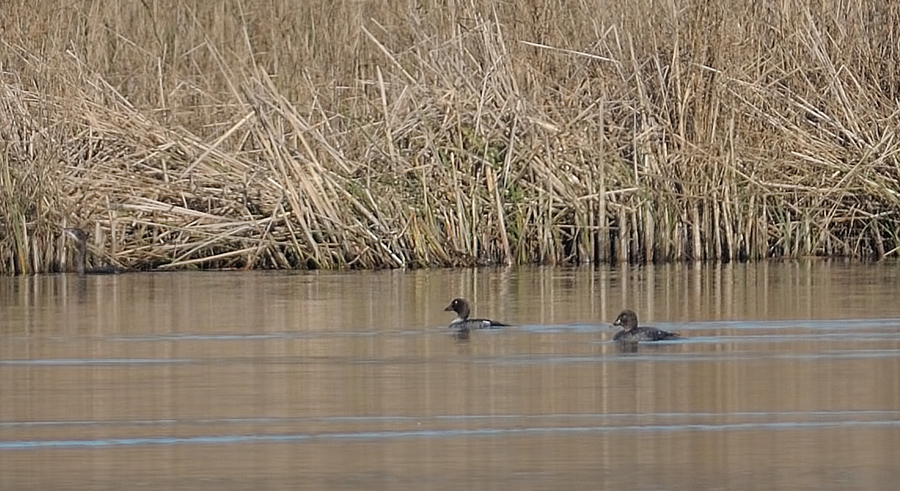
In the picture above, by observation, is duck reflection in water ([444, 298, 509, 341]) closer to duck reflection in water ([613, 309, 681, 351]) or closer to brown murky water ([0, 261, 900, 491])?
brown murky water ([0, 261, 900, 491])

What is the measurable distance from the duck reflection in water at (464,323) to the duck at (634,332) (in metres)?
0.75

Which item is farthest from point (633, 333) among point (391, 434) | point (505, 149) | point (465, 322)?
point (505, 149)

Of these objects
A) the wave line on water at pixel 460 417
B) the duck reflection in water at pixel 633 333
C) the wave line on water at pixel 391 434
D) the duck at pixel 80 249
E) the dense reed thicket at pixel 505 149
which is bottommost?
the wave line on water at pixel 391 434

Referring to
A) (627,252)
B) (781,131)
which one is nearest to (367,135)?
(627,252)

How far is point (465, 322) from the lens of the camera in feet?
34.1

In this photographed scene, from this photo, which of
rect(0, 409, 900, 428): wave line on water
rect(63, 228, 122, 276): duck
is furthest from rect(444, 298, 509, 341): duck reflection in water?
rect(63, 228, 122, 276): duck

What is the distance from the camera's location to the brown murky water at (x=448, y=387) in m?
6.15

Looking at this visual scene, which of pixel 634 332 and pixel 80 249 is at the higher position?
pixel 80 249

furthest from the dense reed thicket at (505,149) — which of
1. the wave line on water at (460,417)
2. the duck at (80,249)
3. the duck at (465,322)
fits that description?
the wave line on water at (460,417)

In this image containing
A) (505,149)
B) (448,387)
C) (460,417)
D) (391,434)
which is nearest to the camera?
(391,434)

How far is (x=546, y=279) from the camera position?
13320mm

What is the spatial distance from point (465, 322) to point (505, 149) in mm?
4525

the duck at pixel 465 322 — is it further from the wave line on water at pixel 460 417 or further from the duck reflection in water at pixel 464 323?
the wave line on water at pixel 460 417

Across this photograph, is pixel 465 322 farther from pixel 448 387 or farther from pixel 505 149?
pixel 505 149
